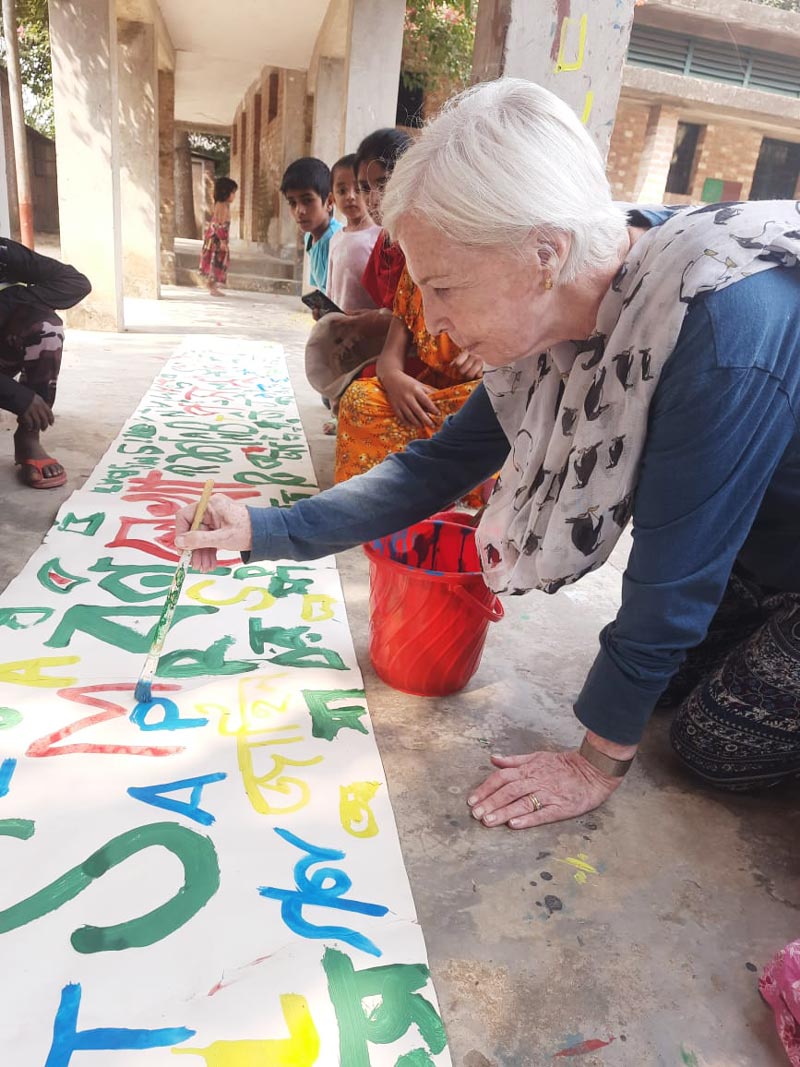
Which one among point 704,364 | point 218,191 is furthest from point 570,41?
point 218,191

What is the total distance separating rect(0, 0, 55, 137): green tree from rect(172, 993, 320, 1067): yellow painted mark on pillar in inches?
411

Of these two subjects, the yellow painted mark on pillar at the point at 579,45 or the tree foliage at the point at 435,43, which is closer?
the yellow painted mark on pillar at the point at 579,45

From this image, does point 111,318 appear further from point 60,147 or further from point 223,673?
point 223,673

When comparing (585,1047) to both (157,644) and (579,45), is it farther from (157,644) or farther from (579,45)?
(579,45)

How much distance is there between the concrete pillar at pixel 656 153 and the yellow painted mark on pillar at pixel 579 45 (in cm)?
964

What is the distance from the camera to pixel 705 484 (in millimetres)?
965

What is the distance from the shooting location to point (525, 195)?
→ 0.93 meters

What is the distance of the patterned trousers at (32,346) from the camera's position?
2479 millimetres

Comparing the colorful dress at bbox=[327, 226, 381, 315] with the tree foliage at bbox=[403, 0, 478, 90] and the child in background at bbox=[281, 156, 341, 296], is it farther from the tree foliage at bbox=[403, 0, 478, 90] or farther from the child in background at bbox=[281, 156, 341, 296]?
the tree foliage at bbox=[403, 0, 478, 90]

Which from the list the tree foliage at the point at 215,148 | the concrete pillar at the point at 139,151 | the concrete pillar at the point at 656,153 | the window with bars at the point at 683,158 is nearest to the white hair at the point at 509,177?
the concrete pillar at the point at 139,151

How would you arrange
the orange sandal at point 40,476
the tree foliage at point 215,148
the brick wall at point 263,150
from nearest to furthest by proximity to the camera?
the orange sandal at point 40,476, the brick wall at point 263,150, the tree foliage at point 215,148

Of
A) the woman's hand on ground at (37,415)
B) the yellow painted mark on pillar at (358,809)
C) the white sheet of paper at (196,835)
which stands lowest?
the yellow painted mark on pillar at (358,809)

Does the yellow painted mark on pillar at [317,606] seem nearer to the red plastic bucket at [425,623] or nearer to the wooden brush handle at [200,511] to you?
the red plastic bucket at [425,623]

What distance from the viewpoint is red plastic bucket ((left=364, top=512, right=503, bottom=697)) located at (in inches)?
55.1
